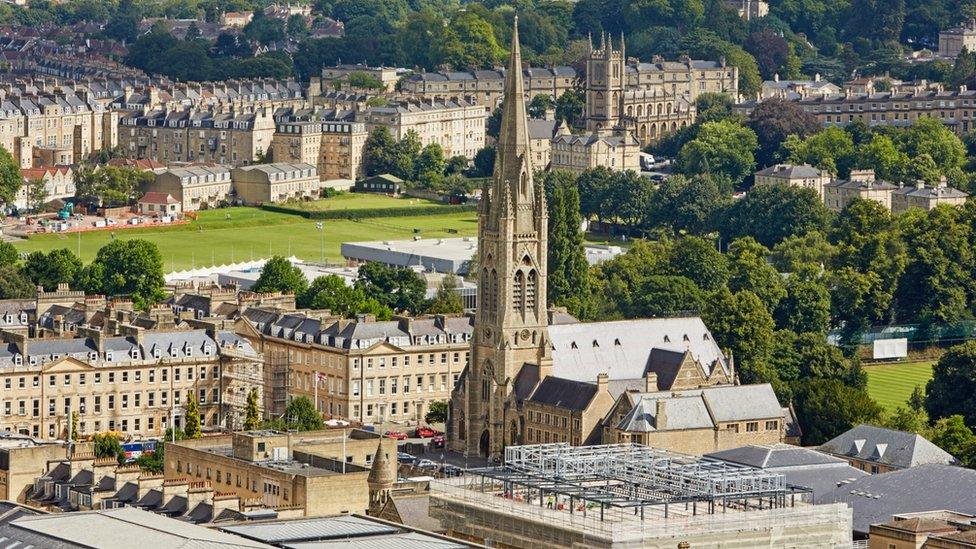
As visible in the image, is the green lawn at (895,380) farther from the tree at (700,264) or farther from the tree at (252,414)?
the tree at (252,414)

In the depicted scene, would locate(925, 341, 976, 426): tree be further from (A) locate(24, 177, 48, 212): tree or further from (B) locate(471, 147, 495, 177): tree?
(B) locate(471, 147, 495, 177): tree

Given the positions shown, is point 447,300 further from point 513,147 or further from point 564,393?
point 564,393

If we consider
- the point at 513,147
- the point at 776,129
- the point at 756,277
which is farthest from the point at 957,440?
the point at 776,129

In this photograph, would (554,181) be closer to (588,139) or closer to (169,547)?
(588,139)

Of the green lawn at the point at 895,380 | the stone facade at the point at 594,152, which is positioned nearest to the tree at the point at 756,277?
the green lawn at the point at 895,380

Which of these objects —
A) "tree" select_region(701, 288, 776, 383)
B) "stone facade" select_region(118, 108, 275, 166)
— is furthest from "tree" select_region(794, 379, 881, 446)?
"stone facade" select_region(118, 108, 275, 166)
